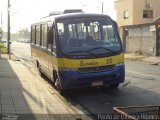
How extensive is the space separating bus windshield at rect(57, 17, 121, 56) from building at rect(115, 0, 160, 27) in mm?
53297

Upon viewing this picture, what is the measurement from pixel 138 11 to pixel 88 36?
179 ft

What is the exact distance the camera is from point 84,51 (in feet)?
43.4

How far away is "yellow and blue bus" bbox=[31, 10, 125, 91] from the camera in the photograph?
1309cm

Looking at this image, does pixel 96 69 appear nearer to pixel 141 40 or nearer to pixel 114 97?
pixel 114 97

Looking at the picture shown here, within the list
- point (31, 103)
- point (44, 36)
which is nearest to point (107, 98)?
point (31, 103)

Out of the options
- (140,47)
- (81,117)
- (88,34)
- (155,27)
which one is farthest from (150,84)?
(140,47)

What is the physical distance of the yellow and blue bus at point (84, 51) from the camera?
13086 mm

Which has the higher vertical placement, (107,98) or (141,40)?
(141,40)

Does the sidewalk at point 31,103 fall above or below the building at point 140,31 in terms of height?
below

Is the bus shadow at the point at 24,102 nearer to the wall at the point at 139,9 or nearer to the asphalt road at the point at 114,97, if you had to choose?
the asphalt road at the point at 114,97

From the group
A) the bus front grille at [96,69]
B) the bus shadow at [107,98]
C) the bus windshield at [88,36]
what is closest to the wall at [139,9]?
the bus shadow at [107,98]

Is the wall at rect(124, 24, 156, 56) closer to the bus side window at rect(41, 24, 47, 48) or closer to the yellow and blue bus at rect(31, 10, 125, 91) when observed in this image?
the bus side window at rect(41, 24, 47, 48)

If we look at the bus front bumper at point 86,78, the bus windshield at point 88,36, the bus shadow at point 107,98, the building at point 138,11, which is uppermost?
the building at point 138,11

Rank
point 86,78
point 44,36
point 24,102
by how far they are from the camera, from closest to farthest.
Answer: point 24,102 → point 86,78 → point 44,36
